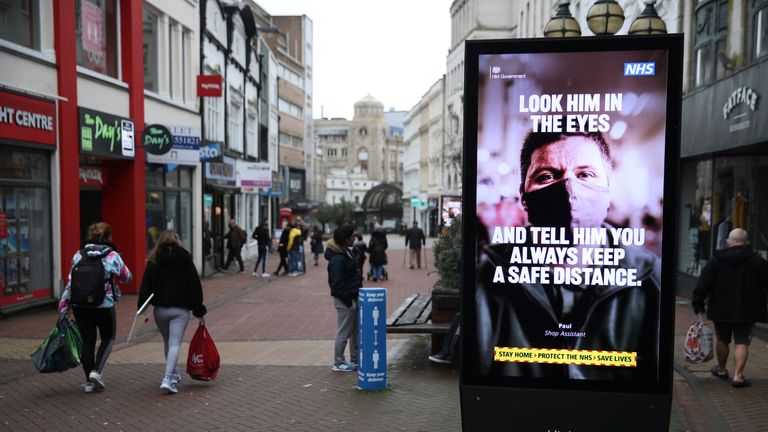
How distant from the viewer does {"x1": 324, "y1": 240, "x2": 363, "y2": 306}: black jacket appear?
331 inches

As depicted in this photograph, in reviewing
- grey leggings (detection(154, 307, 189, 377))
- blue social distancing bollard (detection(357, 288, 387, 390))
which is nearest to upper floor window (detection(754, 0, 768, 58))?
blue social distancing bollard (detection(357, 288, 387, 390))

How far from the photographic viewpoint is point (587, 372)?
14.9 ft

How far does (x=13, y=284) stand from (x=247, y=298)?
5383 mm

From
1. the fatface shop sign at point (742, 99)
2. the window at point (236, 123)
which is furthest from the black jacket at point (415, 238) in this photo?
the fatface shop sign at point (742, 99)

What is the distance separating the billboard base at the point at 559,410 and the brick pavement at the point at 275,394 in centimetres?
175

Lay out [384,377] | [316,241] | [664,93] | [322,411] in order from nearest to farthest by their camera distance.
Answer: [664,93]
[322,411]
[384,377]
[316,241]

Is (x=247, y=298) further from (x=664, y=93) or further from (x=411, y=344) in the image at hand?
(x=664, y=93)

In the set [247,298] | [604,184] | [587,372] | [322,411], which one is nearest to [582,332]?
[587,372]

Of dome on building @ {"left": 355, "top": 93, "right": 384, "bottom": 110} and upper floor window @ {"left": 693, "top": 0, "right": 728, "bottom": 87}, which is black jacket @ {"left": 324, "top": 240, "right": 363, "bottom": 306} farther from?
dome on building @ {"left": 355, "top": 93, "right": 384, "bottom": 110}

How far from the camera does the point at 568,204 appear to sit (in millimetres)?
4469

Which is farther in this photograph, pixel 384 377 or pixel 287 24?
pixel 287 24

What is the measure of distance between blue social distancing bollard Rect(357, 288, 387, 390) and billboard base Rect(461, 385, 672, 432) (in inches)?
114

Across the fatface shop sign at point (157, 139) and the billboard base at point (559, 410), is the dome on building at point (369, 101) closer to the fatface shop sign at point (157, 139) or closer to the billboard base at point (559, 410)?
the fatface shop sign at point (157, 139)

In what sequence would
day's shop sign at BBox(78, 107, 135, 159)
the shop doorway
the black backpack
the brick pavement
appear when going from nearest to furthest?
1. the brick pavement
2. the black backpack
3. day's shop sign at BBox(78, 107, 135, 159)
4. the shop doorway
